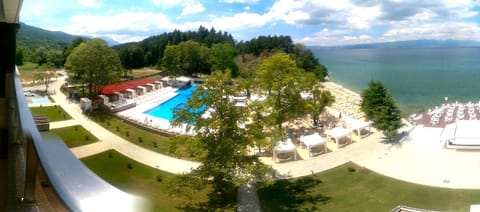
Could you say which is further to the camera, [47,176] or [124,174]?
[124,174]

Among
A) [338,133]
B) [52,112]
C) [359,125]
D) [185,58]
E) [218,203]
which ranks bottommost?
[359,125]

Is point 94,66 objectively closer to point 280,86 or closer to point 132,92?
point 132,92

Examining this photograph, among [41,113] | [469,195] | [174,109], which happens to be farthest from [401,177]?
[41,113]

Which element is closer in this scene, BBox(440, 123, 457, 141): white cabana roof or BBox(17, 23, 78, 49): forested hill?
BBox(17, 23, 78, 49): forested hill

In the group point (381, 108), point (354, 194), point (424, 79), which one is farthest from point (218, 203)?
point (424, 79)

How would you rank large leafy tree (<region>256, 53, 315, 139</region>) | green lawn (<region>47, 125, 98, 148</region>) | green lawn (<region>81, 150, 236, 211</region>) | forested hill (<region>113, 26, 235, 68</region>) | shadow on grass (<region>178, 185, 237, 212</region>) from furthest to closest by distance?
1. large leafy tree (<region>256, 53, 315, 139</region>)
2. shadow on grass (<region>178, 185, 237, 212</region>)
3. forested hill (<region>113, 26, 235, 68</region>)
4. green lawn (<region>47, 125, 98, 148</region>)
5. green lawn (<region>81, 150, 236, 211</region>)

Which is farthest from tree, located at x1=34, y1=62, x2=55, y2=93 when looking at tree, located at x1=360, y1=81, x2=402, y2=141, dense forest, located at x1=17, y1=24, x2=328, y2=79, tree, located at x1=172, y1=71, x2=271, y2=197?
tree, located at x1=360, y1=81, x2=402, y2=141

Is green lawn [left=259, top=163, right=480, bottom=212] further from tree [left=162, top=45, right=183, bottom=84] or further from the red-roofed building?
the red-roofed building

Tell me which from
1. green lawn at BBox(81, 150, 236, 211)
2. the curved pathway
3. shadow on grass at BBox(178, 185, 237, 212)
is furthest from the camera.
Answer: the curved pathway
